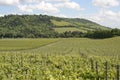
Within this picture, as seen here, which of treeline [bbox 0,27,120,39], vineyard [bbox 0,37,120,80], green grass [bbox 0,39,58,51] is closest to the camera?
vineyard [bbox 0,37,120,80]

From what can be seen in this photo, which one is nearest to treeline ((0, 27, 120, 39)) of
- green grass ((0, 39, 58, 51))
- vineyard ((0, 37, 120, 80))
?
green grass ((0, 39, 58, 51))

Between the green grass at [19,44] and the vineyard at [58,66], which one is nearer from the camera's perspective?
the vineyard at [58,66]

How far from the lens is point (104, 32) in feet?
396

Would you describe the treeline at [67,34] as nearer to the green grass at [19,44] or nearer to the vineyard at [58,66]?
the green grass at [19,44]

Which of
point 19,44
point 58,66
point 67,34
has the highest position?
point 58,66

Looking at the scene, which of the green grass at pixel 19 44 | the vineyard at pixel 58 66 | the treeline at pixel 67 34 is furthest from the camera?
the treeline at pixel 67 34

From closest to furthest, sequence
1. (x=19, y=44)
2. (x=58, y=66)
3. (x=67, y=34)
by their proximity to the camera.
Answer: (x=58, y=66), (x=19, y=44), (x=67, y=34)

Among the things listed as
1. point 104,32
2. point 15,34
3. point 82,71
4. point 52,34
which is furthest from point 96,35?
point 82,71

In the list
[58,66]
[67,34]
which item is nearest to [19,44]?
[58,66]

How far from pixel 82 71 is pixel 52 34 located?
481 feet

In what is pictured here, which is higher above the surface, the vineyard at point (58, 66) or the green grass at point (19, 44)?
the vineyard at point (58, 66)

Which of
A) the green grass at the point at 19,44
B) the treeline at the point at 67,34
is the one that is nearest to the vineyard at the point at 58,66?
the green grass at the point at 19,44

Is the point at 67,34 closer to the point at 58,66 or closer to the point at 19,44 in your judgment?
the point at 19,44

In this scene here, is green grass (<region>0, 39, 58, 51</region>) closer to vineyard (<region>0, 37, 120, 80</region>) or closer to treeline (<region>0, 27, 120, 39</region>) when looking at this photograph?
treeline (<region>0, 27, 120, 39</region>)
